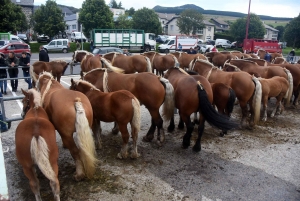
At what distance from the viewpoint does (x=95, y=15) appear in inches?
1405

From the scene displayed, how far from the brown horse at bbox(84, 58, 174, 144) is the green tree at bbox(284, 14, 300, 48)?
3990 cm

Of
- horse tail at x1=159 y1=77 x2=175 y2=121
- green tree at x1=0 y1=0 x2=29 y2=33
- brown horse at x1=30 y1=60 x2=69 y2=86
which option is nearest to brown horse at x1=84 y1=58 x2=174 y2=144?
horse tail at x1=159 y1=77 x2=175 y2=121

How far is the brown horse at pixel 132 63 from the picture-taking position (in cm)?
1037

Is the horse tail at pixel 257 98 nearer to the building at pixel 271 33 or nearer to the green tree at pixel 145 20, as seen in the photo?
the green tree at pixel 145 20

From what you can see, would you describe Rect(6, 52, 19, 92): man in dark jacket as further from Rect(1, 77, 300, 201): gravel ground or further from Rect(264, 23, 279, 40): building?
Rect(264, 23, 279, 40): building

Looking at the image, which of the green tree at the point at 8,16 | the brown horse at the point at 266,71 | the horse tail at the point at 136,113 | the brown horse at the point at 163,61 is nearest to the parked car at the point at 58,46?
the green tree at the point at 8,16

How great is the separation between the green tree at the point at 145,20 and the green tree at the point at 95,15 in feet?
23.3

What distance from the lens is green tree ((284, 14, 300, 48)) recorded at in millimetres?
37281

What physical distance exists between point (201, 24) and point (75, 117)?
49595 millimetres

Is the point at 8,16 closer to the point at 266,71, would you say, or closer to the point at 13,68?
the point at 13,68

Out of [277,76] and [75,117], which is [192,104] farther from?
[277,76]

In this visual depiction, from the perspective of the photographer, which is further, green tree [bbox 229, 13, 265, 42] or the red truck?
green tree [bbox 229, 13, 265, 42]

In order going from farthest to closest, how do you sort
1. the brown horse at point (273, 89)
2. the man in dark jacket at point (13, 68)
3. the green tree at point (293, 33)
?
the green tree at point (293, 33), the man in dark jacket at point (13, 68), the brown horse at point (273, 89)

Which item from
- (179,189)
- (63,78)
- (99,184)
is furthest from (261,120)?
(63,78)
